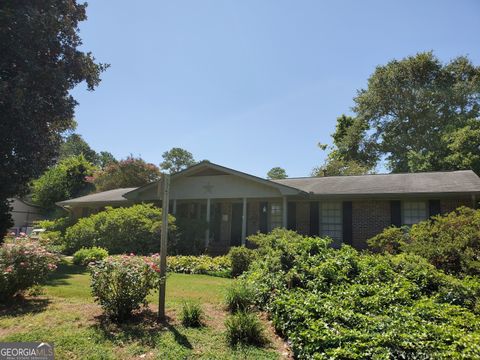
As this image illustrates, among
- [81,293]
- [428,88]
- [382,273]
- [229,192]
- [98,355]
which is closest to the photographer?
[98,355]

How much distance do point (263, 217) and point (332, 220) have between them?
3.57 metres

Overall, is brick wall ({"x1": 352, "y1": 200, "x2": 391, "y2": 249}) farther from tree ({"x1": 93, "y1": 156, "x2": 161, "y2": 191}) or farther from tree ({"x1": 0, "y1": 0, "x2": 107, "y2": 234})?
tree ({"x1": 93, "y1": 156, "x2": 161, "y2": 191})

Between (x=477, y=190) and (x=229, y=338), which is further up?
(x=477, y=190)

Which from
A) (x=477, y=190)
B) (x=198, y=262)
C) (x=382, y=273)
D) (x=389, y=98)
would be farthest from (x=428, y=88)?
(x=382, y=273)

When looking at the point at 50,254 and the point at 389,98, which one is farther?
the point at 389,98

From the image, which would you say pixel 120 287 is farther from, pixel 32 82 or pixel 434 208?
pixel 434 208

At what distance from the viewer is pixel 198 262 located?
13977 mm

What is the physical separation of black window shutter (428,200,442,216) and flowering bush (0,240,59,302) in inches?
524

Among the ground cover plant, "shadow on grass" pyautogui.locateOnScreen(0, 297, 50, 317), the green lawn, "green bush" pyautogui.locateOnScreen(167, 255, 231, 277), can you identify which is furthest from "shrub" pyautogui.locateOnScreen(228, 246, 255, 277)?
"shadow on grass" pyautogui.locateOnScreen(0, 297, 50, 317)

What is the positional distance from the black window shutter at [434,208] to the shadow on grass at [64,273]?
12842mm

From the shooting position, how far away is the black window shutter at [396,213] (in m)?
15.1

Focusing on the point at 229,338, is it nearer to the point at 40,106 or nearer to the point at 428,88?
the point at 40,106

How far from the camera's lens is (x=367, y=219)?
15805 mm

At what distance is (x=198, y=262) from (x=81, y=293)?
19.8 ft
